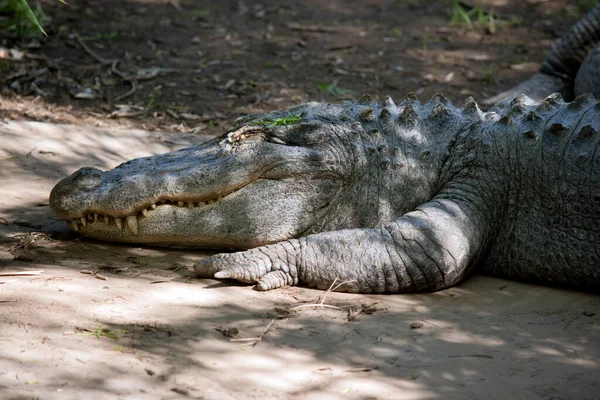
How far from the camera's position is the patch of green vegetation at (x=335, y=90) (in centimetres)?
807

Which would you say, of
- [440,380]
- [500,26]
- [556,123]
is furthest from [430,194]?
[500,26]

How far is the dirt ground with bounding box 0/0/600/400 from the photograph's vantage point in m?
3.17

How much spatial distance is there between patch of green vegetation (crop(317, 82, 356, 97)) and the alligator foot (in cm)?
405

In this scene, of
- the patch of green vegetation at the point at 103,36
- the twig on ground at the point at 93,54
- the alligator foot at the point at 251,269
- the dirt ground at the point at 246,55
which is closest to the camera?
the alligator foot at the point at 251,269

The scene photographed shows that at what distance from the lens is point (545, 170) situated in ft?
14.9

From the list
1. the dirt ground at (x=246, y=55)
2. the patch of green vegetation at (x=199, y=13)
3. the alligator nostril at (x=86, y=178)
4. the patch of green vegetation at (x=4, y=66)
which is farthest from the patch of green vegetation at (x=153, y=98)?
the alligator nostril at (x=86, y=178)

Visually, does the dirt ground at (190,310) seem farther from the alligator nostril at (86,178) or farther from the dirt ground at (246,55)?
the alligator nostril at (86,178)

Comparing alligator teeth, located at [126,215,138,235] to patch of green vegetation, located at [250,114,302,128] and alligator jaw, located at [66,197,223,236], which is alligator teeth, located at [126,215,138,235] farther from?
patch of green vegetation, located at [250,114,302,128]

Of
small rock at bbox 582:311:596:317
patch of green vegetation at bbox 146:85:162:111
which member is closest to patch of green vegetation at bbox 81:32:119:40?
patch of green vegetation at bbox 146:85:162:111

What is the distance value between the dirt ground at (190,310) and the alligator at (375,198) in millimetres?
135

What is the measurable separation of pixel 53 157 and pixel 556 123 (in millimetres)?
3677

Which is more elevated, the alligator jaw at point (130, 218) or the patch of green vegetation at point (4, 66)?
the patch of green vegetation at point (4, 66)

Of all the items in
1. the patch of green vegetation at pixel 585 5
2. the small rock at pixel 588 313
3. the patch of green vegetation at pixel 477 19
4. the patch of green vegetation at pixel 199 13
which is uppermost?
the patch of green vegetation at pixel 585 5

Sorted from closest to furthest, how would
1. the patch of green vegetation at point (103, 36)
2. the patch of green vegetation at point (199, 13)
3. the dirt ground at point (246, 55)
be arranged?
the dirt ground at point (246, 55), the patch of green vegetation at point (103, 36), the patch of green vegetation at point (199, 13)
